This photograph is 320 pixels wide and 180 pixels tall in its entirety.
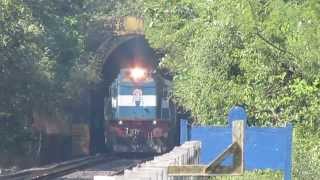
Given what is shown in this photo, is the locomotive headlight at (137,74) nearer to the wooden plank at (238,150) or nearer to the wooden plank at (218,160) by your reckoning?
the wooden plank at (238,150)

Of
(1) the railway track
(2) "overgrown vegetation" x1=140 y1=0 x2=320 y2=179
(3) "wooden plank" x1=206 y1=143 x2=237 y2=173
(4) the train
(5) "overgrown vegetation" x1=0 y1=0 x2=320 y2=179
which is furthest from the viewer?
(4) the train

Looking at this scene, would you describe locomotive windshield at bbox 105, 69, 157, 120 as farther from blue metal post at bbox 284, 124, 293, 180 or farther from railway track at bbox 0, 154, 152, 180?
blue metal post at bbox 284, 124, 293, 180

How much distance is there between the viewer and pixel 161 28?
3017 centimetres

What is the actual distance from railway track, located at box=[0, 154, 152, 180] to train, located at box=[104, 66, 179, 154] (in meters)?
1.03

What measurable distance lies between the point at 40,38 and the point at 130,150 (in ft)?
30.0

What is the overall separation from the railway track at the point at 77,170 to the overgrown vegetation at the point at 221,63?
200cm

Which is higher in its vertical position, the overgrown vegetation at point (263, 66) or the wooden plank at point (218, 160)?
the overgrown vegetation at point (263, 66)

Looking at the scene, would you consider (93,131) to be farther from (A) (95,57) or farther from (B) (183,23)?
(B) (183,23)

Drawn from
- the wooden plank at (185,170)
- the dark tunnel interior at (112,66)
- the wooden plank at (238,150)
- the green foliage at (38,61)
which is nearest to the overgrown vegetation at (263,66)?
the wooden plank at (238,150)

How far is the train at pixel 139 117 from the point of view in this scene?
4034 centimetres

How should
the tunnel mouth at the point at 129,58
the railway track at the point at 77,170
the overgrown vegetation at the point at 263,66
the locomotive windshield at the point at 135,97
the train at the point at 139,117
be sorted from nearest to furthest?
the overgrown vegetation at the point at 263,66
the railway track at the point at 77,170
the train at the point at 139,117
the locomotive windshield at the point at 135,97
the tunnel mouth at the point at 129,58

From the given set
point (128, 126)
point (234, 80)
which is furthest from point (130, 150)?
point (234, 80)

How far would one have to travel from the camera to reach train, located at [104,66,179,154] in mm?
40344

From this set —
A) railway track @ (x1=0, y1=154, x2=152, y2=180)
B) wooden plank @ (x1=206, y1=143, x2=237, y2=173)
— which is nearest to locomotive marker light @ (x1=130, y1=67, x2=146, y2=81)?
railway track @ (x1=0, y1=154, x2=152, y2=180)
